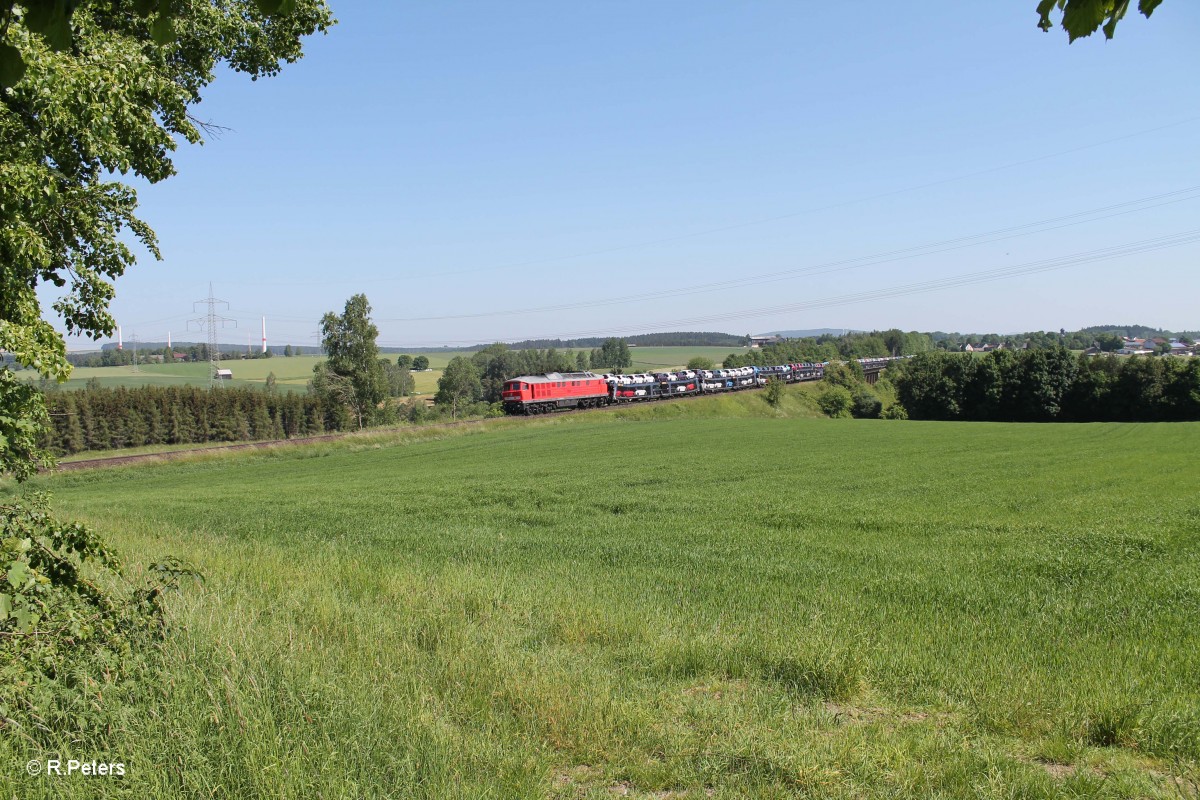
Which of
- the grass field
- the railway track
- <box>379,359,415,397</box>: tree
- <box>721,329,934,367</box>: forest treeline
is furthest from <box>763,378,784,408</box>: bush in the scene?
<box>379,359,415,397</box>: tree

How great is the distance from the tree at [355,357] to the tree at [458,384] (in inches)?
796

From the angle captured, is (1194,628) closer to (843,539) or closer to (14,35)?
(843,539)

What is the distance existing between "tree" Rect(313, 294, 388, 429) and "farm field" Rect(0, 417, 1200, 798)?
58.1m

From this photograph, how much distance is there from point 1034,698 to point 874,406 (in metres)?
99.5

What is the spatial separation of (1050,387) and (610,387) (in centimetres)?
5081

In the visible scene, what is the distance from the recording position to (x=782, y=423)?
58.5 m

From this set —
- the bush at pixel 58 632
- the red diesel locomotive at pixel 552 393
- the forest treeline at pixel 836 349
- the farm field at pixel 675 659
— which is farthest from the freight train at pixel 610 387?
the bush at pixel 58 632

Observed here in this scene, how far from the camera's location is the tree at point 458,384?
97.2m

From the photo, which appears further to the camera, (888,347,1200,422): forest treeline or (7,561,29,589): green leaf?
(888,347,1200,422): forest treeline

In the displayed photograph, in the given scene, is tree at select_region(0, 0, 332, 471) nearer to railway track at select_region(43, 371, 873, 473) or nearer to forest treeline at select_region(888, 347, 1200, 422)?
railway track at select_region(43, 371, 873, 473)

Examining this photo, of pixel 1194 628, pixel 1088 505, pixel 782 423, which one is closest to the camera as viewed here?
pixel 1194 628

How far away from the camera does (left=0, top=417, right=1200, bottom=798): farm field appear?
3943mm

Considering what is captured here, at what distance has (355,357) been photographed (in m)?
72.6

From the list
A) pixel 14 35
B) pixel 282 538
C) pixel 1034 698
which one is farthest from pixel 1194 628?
pixel 282 538
